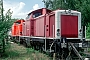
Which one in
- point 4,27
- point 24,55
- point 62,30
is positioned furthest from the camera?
point 24,55

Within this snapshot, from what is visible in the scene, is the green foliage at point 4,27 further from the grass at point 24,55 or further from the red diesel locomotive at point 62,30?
the red diesel locomotive at point 62,30

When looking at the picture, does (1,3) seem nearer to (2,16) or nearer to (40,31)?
(2,16)

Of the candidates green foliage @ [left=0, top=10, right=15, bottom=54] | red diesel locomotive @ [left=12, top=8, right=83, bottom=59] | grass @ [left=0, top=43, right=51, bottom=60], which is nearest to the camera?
grass @ [left=0, top=43, right=51, bottom=60]

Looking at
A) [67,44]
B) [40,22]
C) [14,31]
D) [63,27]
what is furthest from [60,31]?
[14,31]

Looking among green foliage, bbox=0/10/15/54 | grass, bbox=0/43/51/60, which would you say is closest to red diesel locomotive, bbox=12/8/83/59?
grass, bbox=0/43/51/60

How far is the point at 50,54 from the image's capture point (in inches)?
550

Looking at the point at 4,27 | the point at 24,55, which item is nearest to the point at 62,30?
the point at 24,55

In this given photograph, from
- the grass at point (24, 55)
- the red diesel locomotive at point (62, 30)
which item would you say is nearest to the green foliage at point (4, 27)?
the grass at point (24, 55)

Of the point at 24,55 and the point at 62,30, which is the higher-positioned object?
the point at 62,30

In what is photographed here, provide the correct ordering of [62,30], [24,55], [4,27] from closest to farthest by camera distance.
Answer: [62,30]
[4,27]
[24,55]

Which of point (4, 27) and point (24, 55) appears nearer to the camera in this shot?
point (4, 27)

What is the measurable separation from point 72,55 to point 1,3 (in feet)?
19.2

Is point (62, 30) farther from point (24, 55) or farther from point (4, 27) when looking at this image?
point (4, 27)

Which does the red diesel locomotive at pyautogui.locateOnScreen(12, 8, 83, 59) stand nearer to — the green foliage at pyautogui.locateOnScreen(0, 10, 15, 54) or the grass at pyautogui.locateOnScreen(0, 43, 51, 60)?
the grass at pyautogui.locateOnScreen(0, 43, 51, 60)
